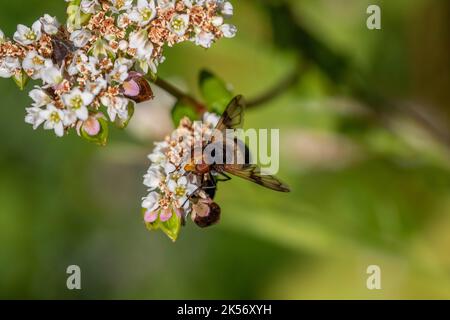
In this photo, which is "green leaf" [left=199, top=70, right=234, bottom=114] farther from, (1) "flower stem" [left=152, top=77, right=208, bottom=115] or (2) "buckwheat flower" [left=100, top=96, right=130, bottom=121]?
(2) "buckwheat flower" [left=100, top=96, right=130, bottom=121]

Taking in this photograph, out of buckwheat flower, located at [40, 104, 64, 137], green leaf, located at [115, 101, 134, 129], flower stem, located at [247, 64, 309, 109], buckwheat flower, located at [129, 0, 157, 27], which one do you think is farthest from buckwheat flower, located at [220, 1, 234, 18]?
flower stem, located at [247, 64, 309, 109]

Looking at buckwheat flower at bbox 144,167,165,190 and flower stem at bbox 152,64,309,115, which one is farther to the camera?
flower stem at bbox 152,64,309,115

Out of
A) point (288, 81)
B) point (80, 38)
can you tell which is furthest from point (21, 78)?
point (288, 81)

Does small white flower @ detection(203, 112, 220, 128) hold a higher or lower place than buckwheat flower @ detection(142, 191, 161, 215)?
higher

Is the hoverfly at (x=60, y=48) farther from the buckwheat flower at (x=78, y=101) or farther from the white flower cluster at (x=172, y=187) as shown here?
the white flower cluster at (x=172, y=187)

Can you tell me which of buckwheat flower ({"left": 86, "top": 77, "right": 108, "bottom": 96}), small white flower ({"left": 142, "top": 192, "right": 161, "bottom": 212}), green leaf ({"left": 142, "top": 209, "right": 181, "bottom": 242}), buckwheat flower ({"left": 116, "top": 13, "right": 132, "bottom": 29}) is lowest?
green leaf ({"left": 142, "top": 209, "right": 181, "bottom": 242})

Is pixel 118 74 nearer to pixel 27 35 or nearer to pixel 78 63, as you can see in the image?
pixel 78 63

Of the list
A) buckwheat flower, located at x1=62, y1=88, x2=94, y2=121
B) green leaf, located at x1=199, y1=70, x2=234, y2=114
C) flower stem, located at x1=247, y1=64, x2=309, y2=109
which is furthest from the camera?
flower stem, located at x1=247, y1=64, x2=309, y2=109

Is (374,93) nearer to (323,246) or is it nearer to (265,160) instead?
(323,246)
